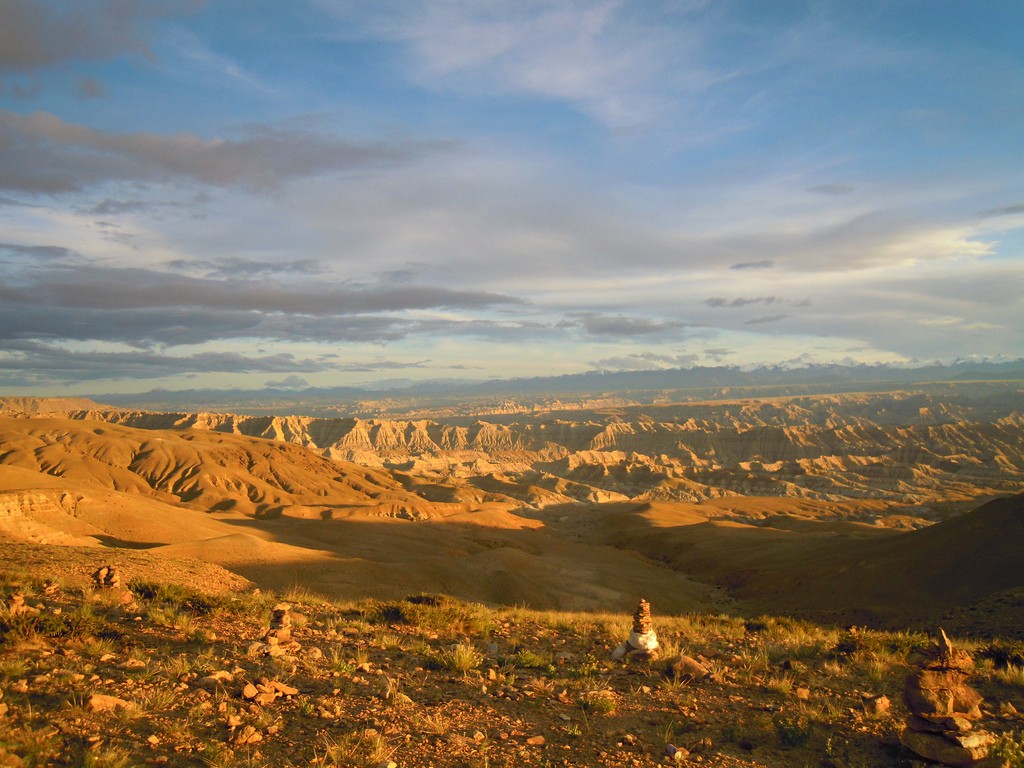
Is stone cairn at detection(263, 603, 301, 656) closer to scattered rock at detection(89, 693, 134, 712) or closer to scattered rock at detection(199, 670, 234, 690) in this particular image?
scattered rock at detection(199, 670, 234, 690)

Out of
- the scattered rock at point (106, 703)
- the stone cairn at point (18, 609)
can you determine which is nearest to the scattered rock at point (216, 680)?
the scattered rock at point (106, 703)

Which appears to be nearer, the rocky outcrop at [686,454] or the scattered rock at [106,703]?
the scattered rock at [106,703]

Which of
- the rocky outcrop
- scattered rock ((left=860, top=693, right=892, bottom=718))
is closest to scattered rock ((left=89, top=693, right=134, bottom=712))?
scattered rock ((left=860, top=693, right=892, bottom=718))

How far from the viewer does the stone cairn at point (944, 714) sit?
606 centimetres

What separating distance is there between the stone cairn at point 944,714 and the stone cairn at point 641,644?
3861 millimetres

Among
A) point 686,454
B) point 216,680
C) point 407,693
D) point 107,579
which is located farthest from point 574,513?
point 216,680

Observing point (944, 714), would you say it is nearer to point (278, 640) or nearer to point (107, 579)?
point (278, 640)

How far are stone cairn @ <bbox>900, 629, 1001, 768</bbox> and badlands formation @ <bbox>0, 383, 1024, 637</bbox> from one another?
16.9 meters

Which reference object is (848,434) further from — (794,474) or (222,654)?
(222,654)

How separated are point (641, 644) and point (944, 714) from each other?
440 cm

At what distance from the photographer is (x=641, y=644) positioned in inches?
392

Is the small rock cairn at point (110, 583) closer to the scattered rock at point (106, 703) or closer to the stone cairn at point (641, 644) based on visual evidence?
the scattered rock at point (106, 703)

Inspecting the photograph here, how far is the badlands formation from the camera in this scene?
30000mm

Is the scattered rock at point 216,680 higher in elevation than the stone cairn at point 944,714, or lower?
higher
